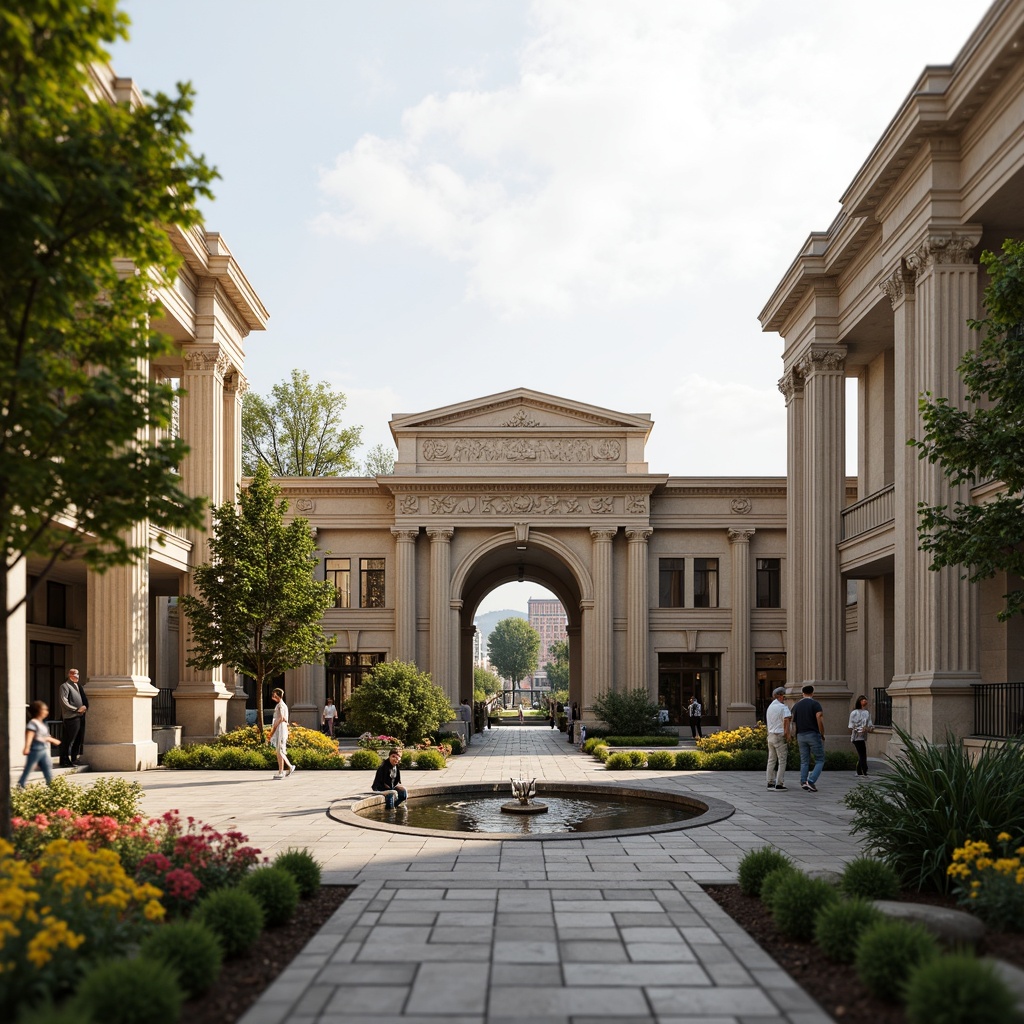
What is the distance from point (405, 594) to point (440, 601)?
1481mm

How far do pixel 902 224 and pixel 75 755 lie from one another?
21.0 metres

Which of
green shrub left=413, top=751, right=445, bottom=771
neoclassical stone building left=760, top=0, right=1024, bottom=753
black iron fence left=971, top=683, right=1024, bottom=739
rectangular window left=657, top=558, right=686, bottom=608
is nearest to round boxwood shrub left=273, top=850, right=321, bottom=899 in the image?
black iron fence left=971, top=683, right=1024, bottom=739

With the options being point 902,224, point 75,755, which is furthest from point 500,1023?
point 902,224

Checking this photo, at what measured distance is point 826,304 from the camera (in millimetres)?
27672

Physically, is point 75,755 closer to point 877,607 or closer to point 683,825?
point 683,825

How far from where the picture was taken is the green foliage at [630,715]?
36594 millimetres

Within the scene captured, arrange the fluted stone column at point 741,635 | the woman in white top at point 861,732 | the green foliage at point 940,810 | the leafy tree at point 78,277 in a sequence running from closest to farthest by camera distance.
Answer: the leafy tree at point 78,277 < the green foliage at point 940,810 < the woman in white top at point 861,732 < the fluted stone column at point 741,635

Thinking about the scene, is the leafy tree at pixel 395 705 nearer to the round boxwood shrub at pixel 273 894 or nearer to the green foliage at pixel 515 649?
the round boxwood shrub at pixel 273 894

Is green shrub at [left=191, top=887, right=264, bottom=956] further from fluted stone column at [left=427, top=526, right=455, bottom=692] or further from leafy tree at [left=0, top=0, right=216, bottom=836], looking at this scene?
fluted stone column at [left=427, top=526, right=455, bottom=692]

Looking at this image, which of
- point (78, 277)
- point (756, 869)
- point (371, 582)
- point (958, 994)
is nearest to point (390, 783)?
point (756, 869)

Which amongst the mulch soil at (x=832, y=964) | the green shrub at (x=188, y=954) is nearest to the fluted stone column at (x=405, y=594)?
the mulch soil at (x=832, y=964)

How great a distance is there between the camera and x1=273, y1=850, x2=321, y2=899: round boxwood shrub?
9297 millimetres

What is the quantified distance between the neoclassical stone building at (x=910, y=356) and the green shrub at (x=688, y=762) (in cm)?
477

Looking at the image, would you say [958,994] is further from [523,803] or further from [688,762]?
[688,762]
